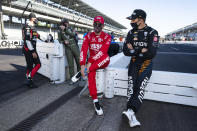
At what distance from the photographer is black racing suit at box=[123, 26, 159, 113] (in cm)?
209

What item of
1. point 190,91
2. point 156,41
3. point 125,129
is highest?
point 156,41

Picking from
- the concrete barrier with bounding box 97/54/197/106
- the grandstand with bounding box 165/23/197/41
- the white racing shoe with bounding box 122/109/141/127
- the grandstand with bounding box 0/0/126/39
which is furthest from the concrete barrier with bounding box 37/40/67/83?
the grandstand with bounding box 165/23/197/41

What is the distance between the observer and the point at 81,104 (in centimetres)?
274

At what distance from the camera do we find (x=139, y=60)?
2.25 meters

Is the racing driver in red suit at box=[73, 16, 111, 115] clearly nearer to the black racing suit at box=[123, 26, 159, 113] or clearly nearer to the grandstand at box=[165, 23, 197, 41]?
the black racing suit at box=[123, 26, 159, 113]

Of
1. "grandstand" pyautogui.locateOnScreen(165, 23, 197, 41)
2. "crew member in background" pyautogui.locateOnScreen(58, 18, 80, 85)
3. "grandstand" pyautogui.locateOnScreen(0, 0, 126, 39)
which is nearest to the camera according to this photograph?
"crew member in background" pyautogui.locateOnScreen(58, 18, 80, 85)

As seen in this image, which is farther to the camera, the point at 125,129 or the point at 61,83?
the point at 61,83

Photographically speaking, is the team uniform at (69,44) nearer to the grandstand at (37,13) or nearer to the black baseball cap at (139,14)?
the black baseball cap at (139,14)

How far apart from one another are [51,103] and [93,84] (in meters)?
1.01

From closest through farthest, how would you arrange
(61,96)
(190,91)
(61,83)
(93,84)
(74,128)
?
1. (74,128)
2. (93,84)
3. (190,91)
4. (61,96)
5. (61,83)

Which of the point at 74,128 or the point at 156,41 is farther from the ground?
the point at 156,41

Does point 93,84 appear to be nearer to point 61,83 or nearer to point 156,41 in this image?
point 156,41

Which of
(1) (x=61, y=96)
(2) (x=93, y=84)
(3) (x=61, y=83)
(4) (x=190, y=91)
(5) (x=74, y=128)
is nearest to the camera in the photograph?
(5) (x=74, y=128)

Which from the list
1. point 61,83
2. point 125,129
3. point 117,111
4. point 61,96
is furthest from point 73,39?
point 125,129
